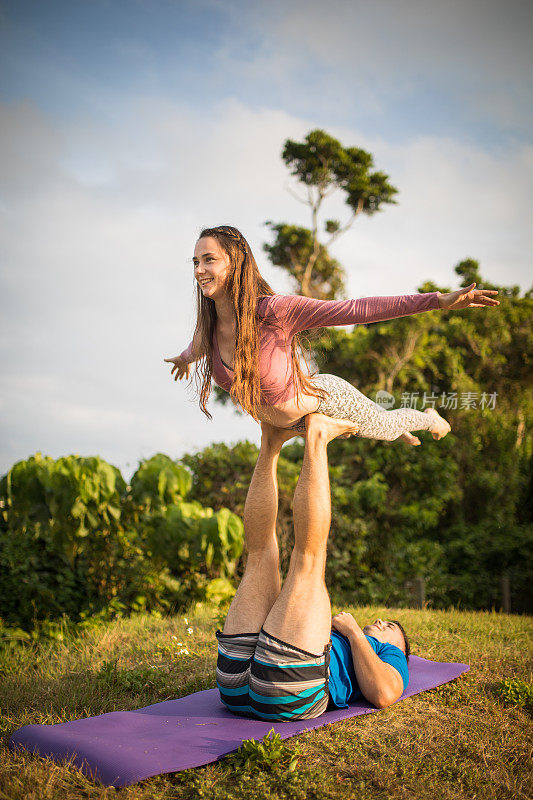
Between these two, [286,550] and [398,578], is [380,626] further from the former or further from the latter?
[398,578]

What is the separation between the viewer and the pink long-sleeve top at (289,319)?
7.98 ft

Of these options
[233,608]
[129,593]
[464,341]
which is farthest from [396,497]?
[233,608]

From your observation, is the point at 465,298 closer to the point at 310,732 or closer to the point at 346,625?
the point at 346,625

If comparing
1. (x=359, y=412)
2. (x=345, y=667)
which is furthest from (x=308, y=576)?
(x=359, y=412)

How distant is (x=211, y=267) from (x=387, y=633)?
2028mm

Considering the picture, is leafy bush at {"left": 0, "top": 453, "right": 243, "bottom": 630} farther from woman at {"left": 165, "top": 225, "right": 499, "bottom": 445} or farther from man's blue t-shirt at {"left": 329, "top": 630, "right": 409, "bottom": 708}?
woman at {"left": 165, "top": 225, "right": 499, "bottom": 445}

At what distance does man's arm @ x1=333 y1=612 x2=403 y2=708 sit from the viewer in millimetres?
2668

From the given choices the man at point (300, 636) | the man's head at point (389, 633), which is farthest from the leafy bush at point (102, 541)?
the man at point (300, 636)

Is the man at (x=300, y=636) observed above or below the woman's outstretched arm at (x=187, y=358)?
below

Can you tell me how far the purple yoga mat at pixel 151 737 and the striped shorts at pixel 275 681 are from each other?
6cm

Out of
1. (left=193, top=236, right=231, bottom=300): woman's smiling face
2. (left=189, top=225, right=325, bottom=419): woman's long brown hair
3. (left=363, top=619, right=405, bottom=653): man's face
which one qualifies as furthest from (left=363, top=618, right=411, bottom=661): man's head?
(left=193, top=236, right=231, bottom=300): woman's smiling face

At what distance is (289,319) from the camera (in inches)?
104
